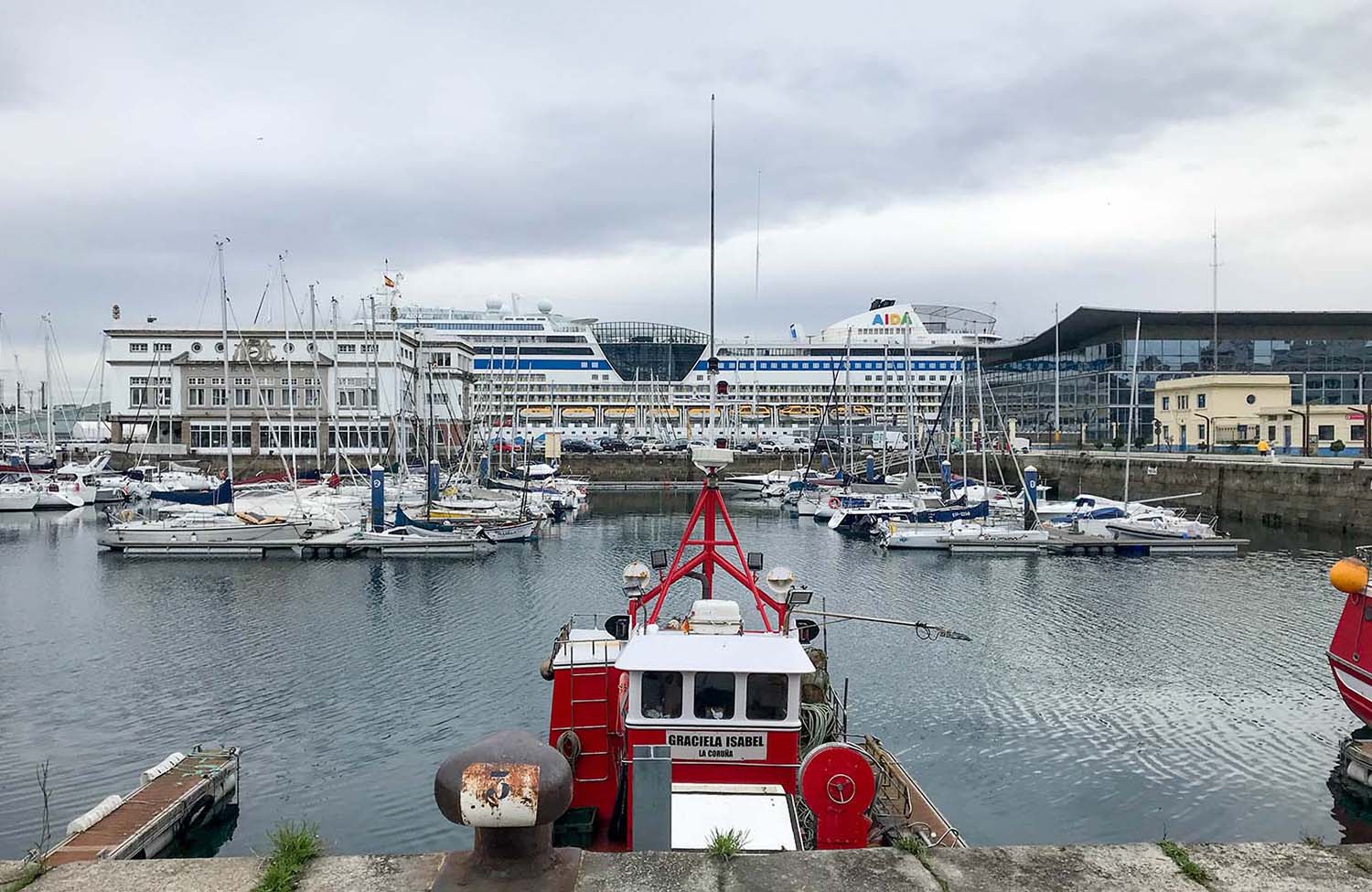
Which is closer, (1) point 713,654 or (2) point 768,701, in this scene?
(2) point 768,701

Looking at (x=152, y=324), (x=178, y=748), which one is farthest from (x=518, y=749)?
(x=152, y=324)

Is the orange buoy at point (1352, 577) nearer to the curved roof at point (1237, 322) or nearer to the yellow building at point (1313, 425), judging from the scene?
the yellow building at point (1313, 425)

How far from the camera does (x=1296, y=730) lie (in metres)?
17.3

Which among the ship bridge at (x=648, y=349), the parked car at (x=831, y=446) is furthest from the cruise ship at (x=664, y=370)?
the parked car at (x=831, y=446)

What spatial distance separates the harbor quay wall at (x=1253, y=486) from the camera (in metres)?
42.3

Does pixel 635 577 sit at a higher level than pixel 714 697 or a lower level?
higher

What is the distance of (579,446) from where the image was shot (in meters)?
97.5

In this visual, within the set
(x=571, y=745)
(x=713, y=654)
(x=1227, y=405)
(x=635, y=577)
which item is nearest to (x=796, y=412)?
(x=1227, y=405)

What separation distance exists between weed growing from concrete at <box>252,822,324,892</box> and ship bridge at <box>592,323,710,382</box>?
115703 mm

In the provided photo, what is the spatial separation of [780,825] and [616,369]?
11481 cm

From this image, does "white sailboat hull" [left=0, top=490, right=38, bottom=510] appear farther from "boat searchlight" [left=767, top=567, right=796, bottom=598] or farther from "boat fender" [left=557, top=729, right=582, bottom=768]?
"boat searchlight" [left=767, top=567, right=796, bottom=598]

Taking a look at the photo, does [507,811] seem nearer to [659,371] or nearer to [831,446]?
[831,446]

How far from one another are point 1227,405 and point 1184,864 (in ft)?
228

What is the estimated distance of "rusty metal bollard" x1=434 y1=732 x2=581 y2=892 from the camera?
4168 mm
